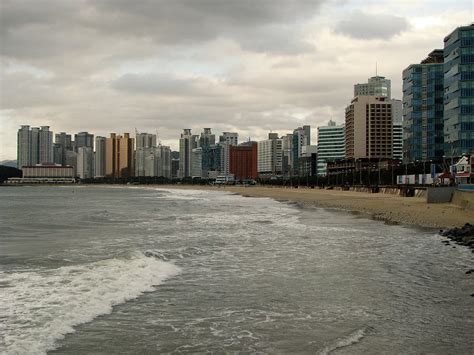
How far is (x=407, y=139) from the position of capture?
132 m

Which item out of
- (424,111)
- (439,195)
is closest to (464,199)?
(439,195)

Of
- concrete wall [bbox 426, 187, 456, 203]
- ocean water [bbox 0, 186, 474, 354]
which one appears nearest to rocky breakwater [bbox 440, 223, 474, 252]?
ocean water [bbox 0, 186, 474, 354]

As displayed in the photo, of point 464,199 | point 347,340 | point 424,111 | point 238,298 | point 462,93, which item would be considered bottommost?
point 238,298

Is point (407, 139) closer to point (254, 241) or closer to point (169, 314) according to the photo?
point (254, 241)

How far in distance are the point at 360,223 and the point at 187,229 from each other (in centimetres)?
1283

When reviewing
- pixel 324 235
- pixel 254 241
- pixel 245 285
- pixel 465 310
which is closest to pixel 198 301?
pixel 245 285

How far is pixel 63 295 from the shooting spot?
13258mm

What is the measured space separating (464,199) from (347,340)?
40.3 meters

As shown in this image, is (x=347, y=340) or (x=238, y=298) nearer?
(x=347, y=340)

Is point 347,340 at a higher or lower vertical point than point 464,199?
lower

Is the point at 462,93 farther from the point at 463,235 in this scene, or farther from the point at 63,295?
the point at 63,295

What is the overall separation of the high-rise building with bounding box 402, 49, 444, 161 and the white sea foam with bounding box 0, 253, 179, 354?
375ft

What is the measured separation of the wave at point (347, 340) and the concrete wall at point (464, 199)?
116 feet

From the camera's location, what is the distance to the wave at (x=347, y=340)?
890cm
